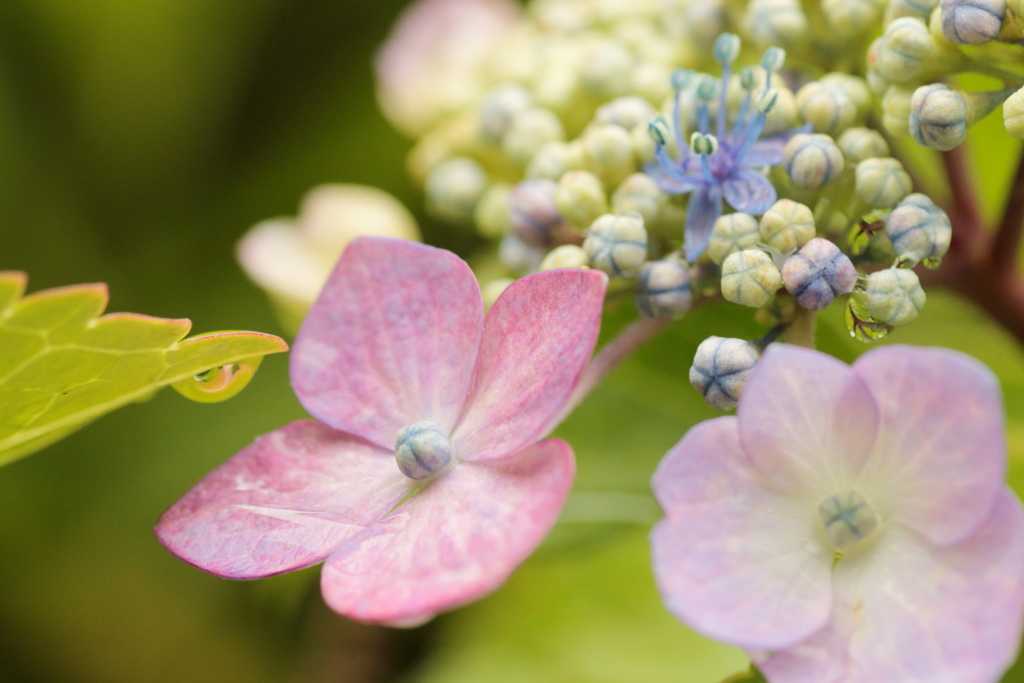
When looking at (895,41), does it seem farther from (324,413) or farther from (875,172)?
(324,413)

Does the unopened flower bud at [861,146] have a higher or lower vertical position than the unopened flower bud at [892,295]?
higher

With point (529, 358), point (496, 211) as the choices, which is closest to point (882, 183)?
point (529, 358)

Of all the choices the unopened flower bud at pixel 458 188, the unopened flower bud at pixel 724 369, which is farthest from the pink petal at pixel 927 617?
the unopened flower bud at pixel 458 188

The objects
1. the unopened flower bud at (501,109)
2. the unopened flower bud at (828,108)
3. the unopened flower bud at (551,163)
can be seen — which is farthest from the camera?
the unopened flower bud at (501,109)

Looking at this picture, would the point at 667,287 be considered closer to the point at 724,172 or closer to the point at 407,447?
the point at 724,172

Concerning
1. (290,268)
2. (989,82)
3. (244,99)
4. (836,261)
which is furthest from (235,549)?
(244,99)

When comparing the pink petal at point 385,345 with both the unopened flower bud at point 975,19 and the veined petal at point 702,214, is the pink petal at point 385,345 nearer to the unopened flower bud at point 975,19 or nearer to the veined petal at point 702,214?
the veined petal at point 702,214

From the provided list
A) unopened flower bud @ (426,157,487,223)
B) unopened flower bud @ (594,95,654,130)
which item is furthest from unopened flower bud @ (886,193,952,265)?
unopened flower bud @ (426,157,487,223)
